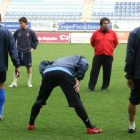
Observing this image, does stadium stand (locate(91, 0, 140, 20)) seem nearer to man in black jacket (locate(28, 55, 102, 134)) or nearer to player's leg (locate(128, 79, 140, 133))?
player's leg (locate(128, 79, 140, 133))

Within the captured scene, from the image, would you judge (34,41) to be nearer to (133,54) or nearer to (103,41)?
(103,41)

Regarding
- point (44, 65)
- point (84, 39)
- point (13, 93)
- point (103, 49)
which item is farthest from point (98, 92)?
point (84, 39)

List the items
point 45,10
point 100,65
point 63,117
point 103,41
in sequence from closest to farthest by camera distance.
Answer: point 63,117, point 103,41, point 100,65, point 45,10

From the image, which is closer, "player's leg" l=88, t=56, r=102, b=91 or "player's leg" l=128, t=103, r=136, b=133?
"player's leg" l=128, t=103, r=136, b=133

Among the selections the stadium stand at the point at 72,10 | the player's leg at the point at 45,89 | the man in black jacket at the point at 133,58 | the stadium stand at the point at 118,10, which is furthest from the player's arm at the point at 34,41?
the stadium stand at the point at 118,10

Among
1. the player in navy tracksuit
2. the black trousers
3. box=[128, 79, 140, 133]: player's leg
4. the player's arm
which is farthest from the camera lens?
the player's arm

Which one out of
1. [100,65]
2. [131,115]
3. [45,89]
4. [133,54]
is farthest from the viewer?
[100,65]

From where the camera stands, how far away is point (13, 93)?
11.4m

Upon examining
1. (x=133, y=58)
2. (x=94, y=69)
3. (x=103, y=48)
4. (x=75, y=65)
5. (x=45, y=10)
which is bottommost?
(x=45, y=10)

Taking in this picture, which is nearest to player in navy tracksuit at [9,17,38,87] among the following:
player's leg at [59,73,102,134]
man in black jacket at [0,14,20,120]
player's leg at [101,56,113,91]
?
player's leg at [101,56,113,91]

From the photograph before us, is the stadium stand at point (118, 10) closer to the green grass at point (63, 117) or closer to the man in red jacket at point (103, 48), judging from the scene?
the man in red jacket at point (103, 48)

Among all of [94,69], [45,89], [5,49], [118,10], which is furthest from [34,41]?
[118,10]

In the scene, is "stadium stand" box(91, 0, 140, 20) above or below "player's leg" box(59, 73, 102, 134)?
below

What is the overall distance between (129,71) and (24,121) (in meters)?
2.36
